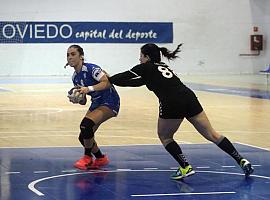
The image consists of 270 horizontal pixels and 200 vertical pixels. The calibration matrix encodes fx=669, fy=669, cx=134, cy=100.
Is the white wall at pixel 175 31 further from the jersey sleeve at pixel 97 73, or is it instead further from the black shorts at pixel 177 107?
the black shorts at pixel 177 107

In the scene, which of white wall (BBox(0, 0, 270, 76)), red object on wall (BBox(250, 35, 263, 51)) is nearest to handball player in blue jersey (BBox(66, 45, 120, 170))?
white wall (BBox(0, 0, 270, 76))

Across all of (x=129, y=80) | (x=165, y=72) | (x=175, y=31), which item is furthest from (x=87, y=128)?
(x=175, y=31)

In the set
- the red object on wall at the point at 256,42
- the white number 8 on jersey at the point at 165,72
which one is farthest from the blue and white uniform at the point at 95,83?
the red object on wall at the point at 256,42

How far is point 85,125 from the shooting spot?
9.52m

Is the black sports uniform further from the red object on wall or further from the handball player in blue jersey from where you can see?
the red object on wall

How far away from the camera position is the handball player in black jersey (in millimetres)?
8656

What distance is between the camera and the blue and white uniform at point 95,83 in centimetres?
958

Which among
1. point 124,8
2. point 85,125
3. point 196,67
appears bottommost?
point 85,125

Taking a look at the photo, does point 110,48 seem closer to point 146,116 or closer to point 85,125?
point 146,116

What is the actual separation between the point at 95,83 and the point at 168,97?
1.40m

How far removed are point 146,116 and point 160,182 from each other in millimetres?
8937

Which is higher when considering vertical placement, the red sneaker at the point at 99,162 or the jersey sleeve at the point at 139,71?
the jersey sleeve at the point at 139,71

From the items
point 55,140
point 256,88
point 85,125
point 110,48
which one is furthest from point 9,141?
point 110,48

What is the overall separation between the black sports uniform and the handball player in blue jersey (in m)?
0.69
